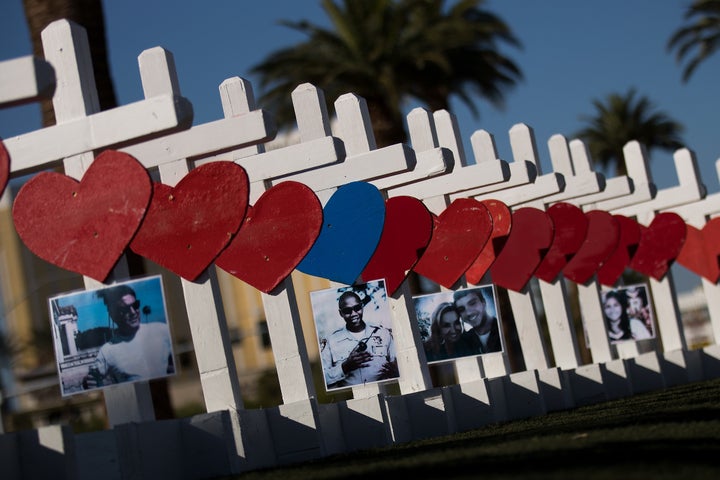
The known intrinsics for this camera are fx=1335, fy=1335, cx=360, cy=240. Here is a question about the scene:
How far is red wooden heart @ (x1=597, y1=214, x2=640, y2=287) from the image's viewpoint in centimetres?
1789

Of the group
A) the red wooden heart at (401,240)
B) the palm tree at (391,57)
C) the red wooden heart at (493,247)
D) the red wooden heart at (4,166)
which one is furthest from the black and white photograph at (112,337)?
the palm tree at (391,57)

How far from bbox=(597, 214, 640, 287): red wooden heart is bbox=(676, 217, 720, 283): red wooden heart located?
1412 millimetres

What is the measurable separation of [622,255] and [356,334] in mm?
7464

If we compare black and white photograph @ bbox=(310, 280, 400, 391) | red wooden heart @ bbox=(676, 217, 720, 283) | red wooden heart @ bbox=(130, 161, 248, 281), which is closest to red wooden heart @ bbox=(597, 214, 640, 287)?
red wooden heart @ bbox=(676, 217, 720, 283)

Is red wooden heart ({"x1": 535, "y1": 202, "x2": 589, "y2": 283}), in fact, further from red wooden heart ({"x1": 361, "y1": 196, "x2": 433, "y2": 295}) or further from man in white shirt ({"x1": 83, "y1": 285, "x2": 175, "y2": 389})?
man in white shirt ({"x1": 83, "y1": 285, "x2": 175, "y2": 389})

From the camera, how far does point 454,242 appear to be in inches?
532

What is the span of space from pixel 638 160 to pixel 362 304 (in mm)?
8773

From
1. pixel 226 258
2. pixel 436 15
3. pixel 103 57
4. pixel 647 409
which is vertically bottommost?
pixel 647 409

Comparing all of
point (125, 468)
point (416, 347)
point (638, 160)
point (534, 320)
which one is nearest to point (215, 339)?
point (125, 468)

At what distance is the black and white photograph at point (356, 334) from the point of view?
11.5 m

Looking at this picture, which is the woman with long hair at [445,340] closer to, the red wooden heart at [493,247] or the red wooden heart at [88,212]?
the red wooden heart at [493,247]

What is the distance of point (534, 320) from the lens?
15062 mm

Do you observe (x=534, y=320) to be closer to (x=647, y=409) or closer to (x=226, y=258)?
(x=647, y=409)

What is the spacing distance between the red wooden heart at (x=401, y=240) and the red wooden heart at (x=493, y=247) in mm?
1987
